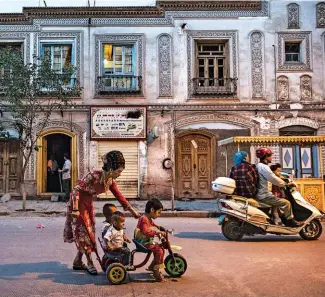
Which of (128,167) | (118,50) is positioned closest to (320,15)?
(118,50)

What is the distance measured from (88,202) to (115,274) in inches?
40.5

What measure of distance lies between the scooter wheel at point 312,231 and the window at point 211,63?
9.75 meters

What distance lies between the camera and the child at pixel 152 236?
4.98m

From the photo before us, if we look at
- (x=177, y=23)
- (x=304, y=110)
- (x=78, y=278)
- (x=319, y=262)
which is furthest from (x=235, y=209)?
(x=177, y=23)

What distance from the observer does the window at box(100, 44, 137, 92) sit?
656 inches

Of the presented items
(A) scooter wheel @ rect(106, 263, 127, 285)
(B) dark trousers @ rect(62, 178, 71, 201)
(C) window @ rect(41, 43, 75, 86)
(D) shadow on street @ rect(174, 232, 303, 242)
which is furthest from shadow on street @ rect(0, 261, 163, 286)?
(C) window @ rect(41, 43, 75, 86)

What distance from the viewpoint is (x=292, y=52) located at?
56.2 ft

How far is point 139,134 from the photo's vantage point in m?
16.5

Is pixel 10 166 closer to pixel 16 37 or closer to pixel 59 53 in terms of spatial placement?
pixel 59 53

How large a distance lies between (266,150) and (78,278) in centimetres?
463

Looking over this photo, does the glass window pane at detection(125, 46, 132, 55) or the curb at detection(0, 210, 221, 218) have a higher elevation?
the glass window pane at detection(125, 46, 132, 55)

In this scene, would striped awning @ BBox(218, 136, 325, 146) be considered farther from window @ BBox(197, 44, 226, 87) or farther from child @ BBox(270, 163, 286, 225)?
window @ BBox(197, 44, 226, 87)

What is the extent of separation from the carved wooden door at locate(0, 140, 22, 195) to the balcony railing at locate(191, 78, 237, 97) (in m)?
7.65

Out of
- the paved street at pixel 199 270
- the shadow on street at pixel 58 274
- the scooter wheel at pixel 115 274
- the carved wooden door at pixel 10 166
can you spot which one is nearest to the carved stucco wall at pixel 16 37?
the carved wooden door at pixel 10 166
